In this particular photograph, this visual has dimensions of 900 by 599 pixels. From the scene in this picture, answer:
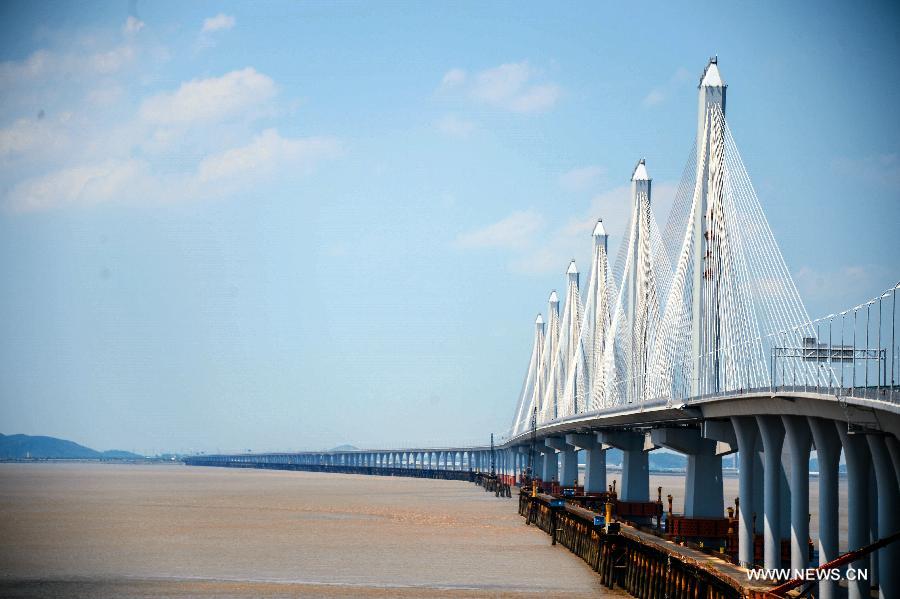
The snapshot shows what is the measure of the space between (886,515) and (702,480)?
2805 centimetres

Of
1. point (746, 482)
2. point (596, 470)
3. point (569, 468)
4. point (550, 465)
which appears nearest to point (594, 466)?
point (596, 470)

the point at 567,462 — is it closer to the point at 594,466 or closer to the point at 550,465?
the point at 550,465

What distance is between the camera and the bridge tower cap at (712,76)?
167 feet

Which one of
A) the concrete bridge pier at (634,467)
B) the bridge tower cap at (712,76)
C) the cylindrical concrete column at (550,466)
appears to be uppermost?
the bridge tower cap at (712,76)

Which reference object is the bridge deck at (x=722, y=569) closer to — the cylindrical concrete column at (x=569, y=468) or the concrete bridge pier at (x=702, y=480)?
the concrete bridge pier at (x=702, y=480)

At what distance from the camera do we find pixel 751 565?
4156 cm

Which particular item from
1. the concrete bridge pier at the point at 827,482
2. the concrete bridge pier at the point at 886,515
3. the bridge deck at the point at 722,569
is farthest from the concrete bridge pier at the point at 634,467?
the concrete bridge pier at the point at 886,515

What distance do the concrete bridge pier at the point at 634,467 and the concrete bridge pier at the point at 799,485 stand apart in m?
39.6

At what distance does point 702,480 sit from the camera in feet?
187

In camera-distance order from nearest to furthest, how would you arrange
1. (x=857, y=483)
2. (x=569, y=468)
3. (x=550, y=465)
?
1. (x=857, y=483)
2. (x=569, y=468)
3. (x=550, y=465)

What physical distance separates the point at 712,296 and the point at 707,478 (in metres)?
12.3

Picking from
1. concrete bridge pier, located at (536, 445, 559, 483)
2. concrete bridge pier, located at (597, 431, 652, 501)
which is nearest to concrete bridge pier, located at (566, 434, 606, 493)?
concrete bridge pier, located at (597, 431, 652, 501)

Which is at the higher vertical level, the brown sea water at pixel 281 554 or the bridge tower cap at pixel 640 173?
the bridge tower cap at pixel 640 173

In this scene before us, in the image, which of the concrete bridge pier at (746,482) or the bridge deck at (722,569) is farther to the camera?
the concrete bridge pier at (746,482)
